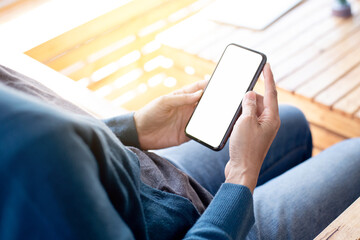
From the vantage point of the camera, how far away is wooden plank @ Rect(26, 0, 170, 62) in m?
1.61

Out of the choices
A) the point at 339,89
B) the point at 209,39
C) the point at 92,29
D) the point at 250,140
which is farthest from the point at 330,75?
the point at 92,29

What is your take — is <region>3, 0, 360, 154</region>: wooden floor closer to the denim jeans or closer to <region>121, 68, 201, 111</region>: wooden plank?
<region>121, 68, 201, 111</region>: wooden plank

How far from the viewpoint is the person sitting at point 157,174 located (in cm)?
41

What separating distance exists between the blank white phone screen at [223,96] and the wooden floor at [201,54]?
0.51m

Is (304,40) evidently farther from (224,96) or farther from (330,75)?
(224,96)

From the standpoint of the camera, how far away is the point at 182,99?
0.93 m

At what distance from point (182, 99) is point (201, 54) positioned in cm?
77

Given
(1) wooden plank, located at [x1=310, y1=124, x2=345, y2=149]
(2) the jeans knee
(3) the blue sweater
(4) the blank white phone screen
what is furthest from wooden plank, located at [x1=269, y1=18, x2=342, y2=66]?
(3) the blue sweater

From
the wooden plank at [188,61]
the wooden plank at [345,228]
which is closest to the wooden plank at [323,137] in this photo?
the wooden plank at [188,61]

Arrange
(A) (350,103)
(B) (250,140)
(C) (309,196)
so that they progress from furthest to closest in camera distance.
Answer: (A) (350,103)
(C) (309,196)
(B) (250,140)

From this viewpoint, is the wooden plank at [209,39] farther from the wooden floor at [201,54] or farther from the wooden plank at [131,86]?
the wooden plank at [131,86]

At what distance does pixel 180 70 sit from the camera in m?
1.94

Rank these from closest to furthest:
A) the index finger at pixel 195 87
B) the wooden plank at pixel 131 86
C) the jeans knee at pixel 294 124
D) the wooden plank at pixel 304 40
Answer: the index finger at pixel 195 87
the jeans knee at pixel 294 124
the wooden plank at pixel 304 40
the wooden plank at pixel 131 86

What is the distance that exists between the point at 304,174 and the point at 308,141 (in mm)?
209
